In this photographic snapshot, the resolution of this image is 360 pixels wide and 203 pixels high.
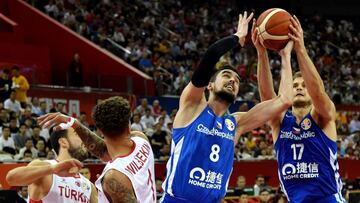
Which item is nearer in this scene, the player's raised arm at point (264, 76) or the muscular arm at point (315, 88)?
the muscular arm at point (315, 88)

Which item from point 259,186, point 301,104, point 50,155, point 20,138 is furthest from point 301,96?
point 20,138

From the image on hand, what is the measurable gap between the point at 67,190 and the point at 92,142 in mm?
506

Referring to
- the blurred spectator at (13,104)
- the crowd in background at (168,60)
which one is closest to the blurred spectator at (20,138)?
the crowd in background at (168,60)

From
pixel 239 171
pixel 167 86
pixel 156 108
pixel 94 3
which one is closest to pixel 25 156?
pixel 239 171

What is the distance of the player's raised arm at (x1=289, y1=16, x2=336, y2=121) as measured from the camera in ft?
19.3

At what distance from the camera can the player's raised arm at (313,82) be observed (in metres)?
5.88

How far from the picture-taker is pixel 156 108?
1809cm

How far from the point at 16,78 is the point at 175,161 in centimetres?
1129

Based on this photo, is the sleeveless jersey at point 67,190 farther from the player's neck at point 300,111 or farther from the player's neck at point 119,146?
the player's neck at point 300,111

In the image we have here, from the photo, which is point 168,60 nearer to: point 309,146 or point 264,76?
point 264,76

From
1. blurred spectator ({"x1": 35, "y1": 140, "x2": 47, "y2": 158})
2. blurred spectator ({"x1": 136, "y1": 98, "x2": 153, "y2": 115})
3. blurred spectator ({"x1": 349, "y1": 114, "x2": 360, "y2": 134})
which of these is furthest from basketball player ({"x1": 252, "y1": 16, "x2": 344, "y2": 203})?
blurred spectator ({"x1": 349, "y1": 114, "x2": 360, "y2": 134})

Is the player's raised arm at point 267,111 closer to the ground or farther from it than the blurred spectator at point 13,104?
closer to the ground

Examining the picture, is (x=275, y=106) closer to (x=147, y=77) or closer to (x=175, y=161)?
(x=175, y=161)

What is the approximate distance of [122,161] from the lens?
4562 millimetres
